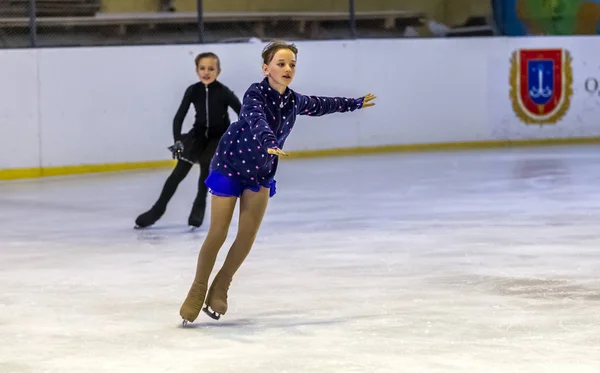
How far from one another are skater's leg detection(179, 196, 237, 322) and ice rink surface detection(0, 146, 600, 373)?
102 mm

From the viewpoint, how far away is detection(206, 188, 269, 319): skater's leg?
19.0ft

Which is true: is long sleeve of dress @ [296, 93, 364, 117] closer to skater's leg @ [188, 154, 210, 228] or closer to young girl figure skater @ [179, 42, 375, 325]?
young girl figure skater @ [179, 42, 375, 325]

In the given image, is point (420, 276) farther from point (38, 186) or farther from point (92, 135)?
point (92, 135)

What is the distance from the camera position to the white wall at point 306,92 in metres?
14.0

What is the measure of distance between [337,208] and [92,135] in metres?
4.39

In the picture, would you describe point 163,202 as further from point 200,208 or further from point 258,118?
point 258,118

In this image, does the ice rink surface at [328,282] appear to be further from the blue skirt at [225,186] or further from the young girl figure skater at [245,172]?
the blue skirt at [225,186]

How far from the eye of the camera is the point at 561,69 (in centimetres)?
1767

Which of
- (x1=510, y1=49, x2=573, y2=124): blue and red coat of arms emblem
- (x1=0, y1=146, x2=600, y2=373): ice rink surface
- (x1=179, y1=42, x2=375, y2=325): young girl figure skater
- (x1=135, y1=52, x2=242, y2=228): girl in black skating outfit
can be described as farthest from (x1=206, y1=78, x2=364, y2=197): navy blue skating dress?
(x1=510, y1=49, x2=573, y2=124): blue and red coat of arms emblem

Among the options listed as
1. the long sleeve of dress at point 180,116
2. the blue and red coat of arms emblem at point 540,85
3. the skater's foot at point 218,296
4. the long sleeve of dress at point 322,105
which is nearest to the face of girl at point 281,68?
the long sleeve of dress at point 322,105

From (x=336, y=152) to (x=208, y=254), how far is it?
10552 millimetres

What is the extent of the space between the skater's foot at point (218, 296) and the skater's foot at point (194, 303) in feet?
0.27

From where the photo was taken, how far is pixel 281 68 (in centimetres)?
568

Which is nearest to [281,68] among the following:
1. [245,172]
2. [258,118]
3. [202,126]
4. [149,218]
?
[258,118]
